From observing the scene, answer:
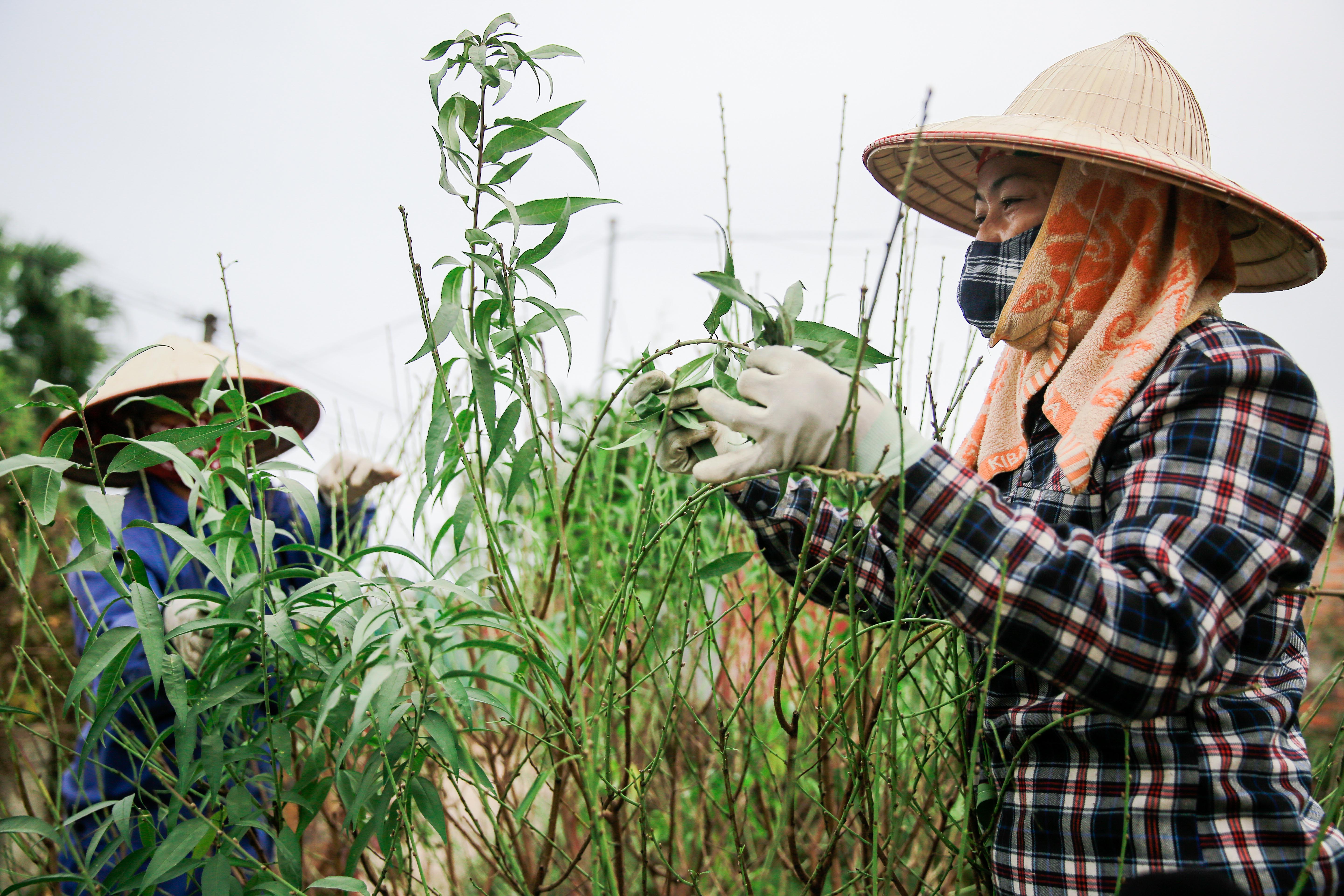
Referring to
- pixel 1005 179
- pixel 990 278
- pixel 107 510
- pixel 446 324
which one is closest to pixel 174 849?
pixel 107 510

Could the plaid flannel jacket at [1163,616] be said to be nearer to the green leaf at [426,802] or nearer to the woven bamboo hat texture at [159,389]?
the green leaf at [426,802]

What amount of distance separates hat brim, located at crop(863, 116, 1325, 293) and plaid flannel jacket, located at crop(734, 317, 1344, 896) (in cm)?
18

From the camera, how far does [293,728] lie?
1185 mm

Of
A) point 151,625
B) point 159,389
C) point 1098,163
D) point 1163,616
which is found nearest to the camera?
point 1163,616

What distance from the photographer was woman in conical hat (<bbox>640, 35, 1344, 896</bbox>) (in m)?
0.85

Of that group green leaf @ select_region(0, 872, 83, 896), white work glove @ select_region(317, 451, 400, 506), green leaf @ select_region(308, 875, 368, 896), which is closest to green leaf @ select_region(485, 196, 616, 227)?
green leaf @ select_region(308, 875, 368, 896)

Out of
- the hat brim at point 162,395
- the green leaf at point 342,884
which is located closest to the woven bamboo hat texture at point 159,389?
the hat brim at point 162,395

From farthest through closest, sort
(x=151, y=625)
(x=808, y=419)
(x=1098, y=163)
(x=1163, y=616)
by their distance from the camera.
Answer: (x=1098, y=163) → (x=151, y=625) → (x=808, y=419) → (x=1163, y=616)

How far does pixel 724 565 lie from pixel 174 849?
0.71 meters

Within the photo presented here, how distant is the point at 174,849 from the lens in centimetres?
102

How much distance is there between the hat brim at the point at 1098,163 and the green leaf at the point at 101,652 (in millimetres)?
1019

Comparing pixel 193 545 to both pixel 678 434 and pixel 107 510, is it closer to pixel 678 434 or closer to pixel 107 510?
pixel 107 510

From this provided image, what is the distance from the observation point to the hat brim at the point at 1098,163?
3.52ft

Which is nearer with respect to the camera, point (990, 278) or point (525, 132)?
point (525, 132)
